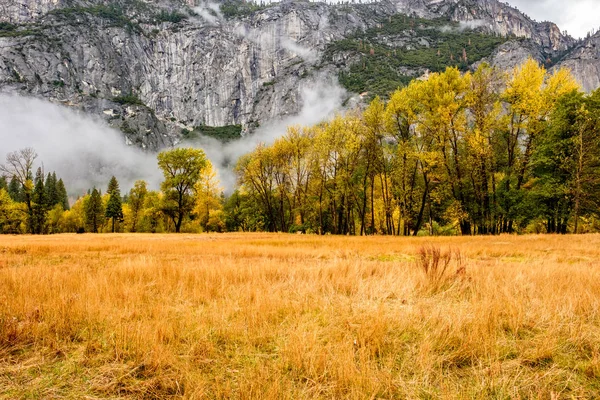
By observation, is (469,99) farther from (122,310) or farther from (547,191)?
(122,310)

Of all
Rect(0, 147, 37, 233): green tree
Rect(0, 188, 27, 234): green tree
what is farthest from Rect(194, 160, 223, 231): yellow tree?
Rect(0, 188, 27, 234): green tree

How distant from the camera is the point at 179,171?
148ft

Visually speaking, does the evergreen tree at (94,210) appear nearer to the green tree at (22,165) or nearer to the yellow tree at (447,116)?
the green tree at (22,165)

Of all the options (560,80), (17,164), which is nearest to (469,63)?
(560,80)

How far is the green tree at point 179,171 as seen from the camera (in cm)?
4384

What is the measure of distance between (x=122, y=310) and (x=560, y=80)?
3542cm

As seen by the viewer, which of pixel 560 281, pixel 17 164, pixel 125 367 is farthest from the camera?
pixel 17 164

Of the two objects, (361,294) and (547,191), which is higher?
(547,191)

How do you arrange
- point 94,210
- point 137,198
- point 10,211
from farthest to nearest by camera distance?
point 94,210
point 137,198
point 10,211

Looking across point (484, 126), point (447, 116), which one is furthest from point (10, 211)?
point (484, 126)

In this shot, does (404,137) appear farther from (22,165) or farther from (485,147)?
(22,165)

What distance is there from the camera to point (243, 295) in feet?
14.9

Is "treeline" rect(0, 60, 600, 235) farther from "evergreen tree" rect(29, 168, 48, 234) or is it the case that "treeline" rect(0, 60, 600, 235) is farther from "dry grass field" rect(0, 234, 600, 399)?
"evergreen tree" rect(29, 168, 48, 234)

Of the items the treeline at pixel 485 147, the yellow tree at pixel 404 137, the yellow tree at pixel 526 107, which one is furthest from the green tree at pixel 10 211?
the yellow tree at pixel 526 107
